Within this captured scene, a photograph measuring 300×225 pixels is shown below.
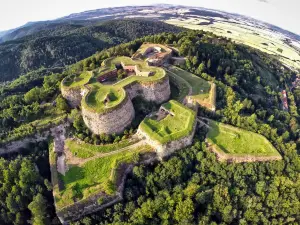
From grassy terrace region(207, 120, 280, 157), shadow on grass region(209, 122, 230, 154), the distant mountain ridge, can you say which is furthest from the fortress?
the distant mountain ridge

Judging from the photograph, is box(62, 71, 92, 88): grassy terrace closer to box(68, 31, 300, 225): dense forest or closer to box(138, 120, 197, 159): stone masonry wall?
box(138, 120, 197, 159): stone masonry wall

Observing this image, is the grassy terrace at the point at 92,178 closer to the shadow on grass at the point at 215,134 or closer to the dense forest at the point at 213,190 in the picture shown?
the dense forest at the point at 213,190

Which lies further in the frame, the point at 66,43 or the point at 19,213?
the point at 66,43

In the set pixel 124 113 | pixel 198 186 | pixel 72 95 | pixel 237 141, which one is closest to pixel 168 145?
pixel 198 186

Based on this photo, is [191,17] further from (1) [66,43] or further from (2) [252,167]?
(2) [252,167]

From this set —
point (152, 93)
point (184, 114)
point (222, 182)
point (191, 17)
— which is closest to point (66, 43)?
point (191, 17)

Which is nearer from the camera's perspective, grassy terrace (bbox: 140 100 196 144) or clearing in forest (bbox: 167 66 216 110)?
grassy terrace (bbox: 140 100 196 144)

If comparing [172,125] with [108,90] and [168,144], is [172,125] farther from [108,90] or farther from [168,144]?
[108,90]
